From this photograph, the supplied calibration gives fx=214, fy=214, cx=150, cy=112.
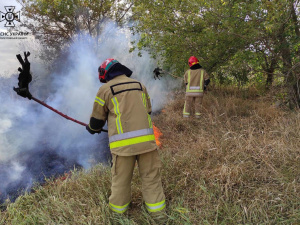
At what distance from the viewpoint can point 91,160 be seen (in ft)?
15.0

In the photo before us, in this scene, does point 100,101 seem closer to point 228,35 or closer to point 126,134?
point 126,134

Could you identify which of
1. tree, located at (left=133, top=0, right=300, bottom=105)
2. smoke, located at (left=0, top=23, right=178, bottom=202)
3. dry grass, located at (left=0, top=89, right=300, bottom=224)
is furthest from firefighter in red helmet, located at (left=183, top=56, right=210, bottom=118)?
dry grass, located at (left=0, top=89, right=300, bottom=224)

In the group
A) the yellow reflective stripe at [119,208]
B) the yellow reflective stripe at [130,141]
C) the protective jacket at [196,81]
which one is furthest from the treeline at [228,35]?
the yellow reflective stripe at [119,208]

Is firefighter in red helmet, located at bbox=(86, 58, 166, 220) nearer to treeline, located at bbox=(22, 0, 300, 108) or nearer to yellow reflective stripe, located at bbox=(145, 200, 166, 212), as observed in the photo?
yellow reflective stripe, located at bbox=(145, 200, 166, 212)

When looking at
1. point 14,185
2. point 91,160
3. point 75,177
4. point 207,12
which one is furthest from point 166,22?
point 14,185

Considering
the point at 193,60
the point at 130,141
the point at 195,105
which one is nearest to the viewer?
the point at 130,141

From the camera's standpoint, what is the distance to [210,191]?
2451 millimetres

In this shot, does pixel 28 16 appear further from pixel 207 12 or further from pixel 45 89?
pixel 207 12

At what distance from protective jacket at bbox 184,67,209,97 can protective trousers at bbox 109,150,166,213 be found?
3881mm

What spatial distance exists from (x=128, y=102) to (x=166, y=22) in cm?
435

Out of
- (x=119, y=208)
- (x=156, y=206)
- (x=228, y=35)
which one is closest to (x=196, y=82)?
(x=228, y=35)

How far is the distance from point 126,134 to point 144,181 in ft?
1.94

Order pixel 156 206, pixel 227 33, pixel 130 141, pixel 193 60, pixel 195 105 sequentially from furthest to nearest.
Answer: pixel 195 105, pixel 193 60, pixel 227 33, pixel 156 206, pixel 130 141

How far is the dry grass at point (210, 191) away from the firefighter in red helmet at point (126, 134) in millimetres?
201
